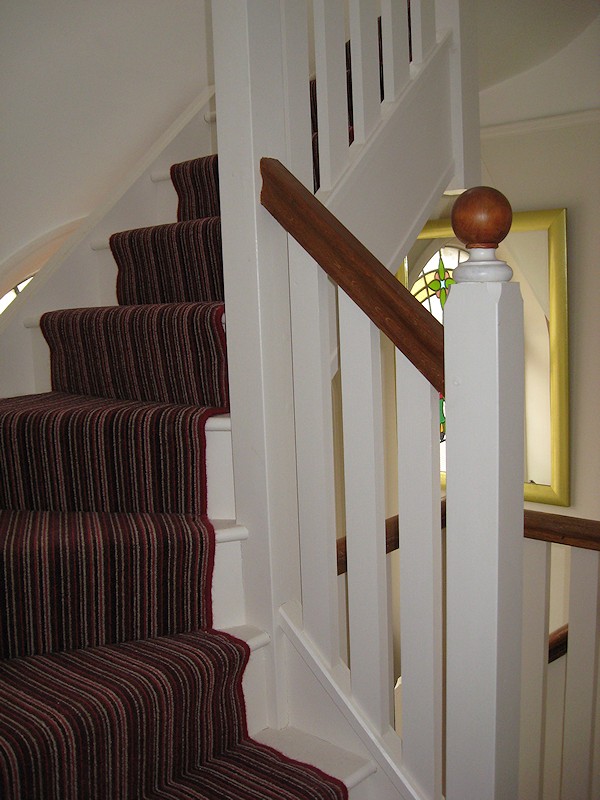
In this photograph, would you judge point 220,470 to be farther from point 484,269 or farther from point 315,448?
point 484,269

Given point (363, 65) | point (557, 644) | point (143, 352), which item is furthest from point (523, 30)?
point (557, 644)

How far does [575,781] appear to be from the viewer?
1.90 meters

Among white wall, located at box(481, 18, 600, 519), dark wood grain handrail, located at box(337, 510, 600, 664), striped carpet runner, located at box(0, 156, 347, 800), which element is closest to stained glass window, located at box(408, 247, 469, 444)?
white wall, located at box(481, 18, 600, 519)

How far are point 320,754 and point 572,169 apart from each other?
2641 millimetres

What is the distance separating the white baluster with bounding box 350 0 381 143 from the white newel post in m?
0.83

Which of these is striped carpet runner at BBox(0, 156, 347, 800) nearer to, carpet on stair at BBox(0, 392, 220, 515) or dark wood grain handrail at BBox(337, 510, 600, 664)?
carpet on stair at BBox(0, 392, 220, 515)

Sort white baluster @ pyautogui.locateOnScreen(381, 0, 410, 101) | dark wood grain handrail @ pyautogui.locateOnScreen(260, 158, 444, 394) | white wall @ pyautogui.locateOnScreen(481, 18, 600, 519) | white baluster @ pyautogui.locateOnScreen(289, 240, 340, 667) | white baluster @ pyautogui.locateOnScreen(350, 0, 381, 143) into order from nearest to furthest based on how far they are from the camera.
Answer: dark wood grain handrail @ pyautogui.locateOnScreen(260, 158, 444, 394) → white baluster @ pyautogui.locateOnScreen(289, 240, 340, 667) → white baluster @ pyautogui.locateOnScreen(350, 0, 381, 143) → white baluster @ pyautogui.locateOnScreen(381, 0, 410, 101) → white wall @ pyautogui.locateOnScreen(481, 18, 600, 519)

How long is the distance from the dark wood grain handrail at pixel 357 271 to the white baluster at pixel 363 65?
470mm

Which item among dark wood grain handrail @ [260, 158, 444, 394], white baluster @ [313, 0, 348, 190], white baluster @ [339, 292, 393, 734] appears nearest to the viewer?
dark wood grain handrail @ [260, 158, 444, 394]

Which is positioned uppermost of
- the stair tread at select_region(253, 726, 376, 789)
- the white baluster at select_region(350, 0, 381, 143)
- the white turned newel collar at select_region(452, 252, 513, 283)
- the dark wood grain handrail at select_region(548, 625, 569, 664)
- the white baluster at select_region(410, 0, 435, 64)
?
the white baluster at select_region(410, 0, 435, 64)

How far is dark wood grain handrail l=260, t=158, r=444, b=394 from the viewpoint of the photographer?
1202 mm

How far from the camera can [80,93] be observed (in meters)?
2.94

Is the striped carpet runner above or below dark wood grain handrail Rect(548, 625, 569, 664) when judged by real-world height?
above

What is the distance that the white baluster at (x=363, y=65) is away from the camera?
183 cm
